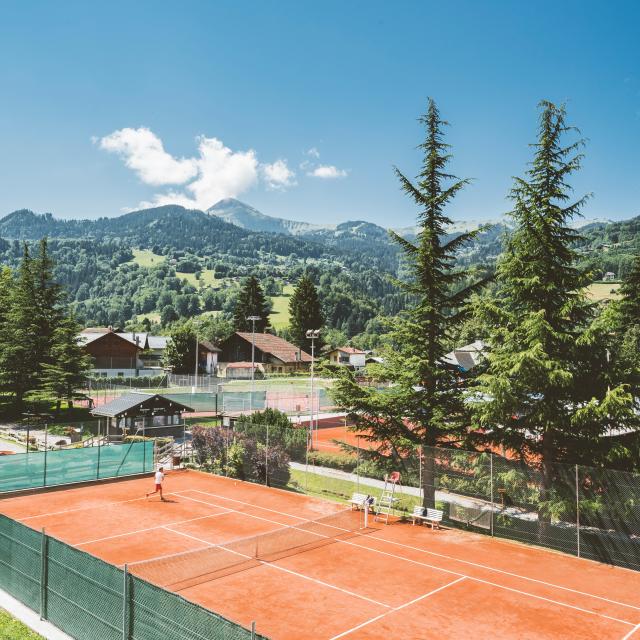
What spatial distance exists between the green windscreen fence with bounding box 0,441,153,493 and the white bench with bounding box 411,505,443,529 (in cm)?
1515

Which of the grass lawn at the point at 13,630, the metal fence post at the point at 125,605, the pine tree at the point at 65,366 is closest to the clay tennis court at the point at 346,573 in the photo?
the metal fence post at the point at 125,605

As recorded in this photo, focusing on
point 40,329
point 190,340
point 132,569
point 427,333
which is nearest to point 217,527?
point 132,569

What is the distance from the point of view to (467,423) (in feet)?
73.9

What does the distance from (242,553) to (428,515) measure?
24.9 ft

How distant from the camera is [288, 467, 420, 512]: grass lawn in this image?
86.8 feet

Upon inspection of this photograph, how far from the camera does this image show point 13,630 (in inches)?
473

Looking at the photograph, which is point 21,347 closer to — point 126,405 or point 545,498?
point 126,405

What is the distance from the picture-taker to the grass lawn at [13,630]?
11.7m

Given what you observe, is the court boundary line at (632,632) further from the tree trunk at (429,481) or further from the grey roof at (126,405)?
the grey roof at (126,405)

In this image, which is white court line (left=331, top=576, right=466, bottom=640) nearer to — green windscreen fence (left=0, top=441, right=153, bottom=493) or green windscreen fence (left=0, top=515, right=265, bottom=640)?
green windscreen fence (left=0, top=515, right=265, bottom=640)

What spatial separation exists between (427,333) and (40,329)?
41078 millimetres

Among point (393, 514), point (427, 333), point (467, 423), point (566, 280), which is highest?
point (566, 280)

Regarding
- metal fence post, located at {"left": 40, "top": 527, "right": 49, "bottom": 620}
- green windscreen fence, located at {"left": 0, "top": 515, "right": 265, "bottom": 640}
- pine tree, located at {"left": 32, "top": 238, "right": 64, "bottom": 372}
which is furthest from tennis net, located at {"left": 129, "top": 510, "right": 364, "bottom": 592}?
pine tree, located at {"left": 32, "top": 238, "right": 64, "bottom": 372}

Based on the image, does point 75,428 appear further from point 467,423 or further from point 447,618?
point 447,618
